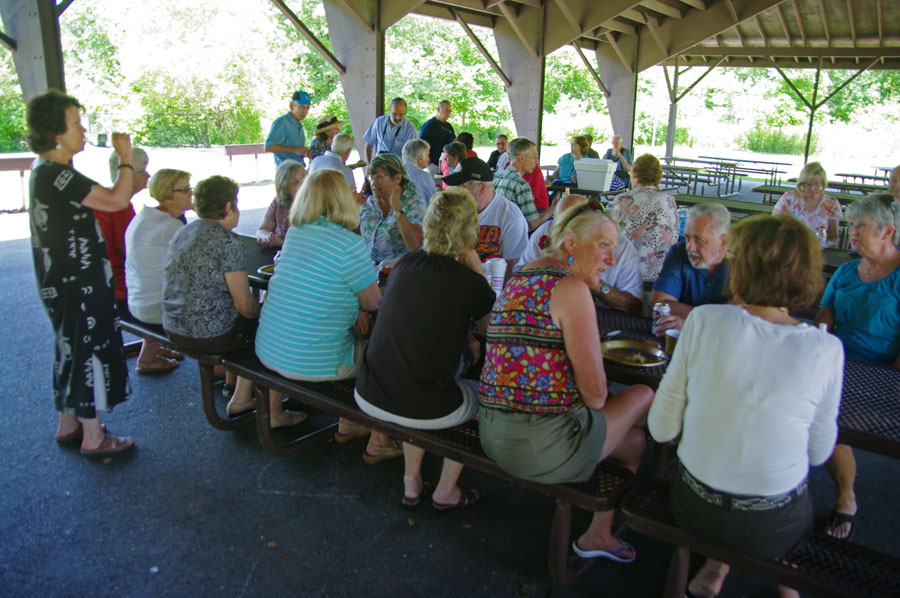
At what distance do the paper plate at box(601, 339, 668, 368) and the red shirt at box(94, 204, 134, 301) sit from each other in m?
2.62

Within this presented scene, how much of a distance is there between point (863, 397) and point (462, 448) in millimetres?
1191

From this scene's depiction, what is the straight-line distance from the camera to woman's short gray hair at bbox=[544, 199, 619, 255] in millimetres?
1916

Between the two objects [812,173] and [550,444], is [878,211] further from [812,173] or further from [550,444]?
[812,173]

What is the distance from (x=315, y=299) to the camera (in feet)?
7.68

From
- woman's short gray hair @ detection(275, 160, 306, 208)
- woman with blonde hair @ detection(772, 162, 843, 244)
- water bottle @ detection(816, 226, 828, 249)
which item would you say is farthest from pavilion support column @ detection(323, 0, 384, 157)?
water bottle @ detection(816, 226, 828, 249)

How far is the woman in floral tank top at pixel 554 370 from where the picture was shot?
174 centimetres

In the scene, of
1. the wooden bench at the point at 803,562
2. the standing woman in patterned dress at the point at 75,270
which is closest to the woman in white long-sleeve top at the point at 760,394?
the wooden bench at the point at 803,562

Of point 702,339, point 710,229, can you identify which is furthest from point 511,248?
point 702,339

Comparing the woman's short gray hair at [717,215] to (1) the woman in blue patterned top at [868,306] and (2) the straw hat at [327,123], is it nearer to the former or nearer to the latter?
(1) the woman in blue patterned top at [868,306]

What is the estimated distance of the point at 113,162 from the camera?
3.38 meters

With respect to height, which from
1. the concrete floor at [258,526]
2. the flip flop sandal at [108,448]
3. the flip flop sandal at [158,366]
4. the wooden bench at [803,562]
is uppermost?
the wooden bench at [803,562]

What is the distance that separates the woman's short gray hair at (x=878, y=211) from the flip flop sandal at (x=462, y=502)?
179 cm

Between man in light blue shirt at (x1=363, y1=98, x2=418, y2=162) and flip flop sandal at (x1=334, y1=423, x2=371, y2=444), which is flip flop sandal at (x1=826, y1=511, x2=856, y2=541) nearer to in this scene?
flip flop sandal at (x1=334, y1=423, x2=371, y2=444)

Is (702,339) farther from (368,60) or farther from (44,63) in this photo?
(368,60)
